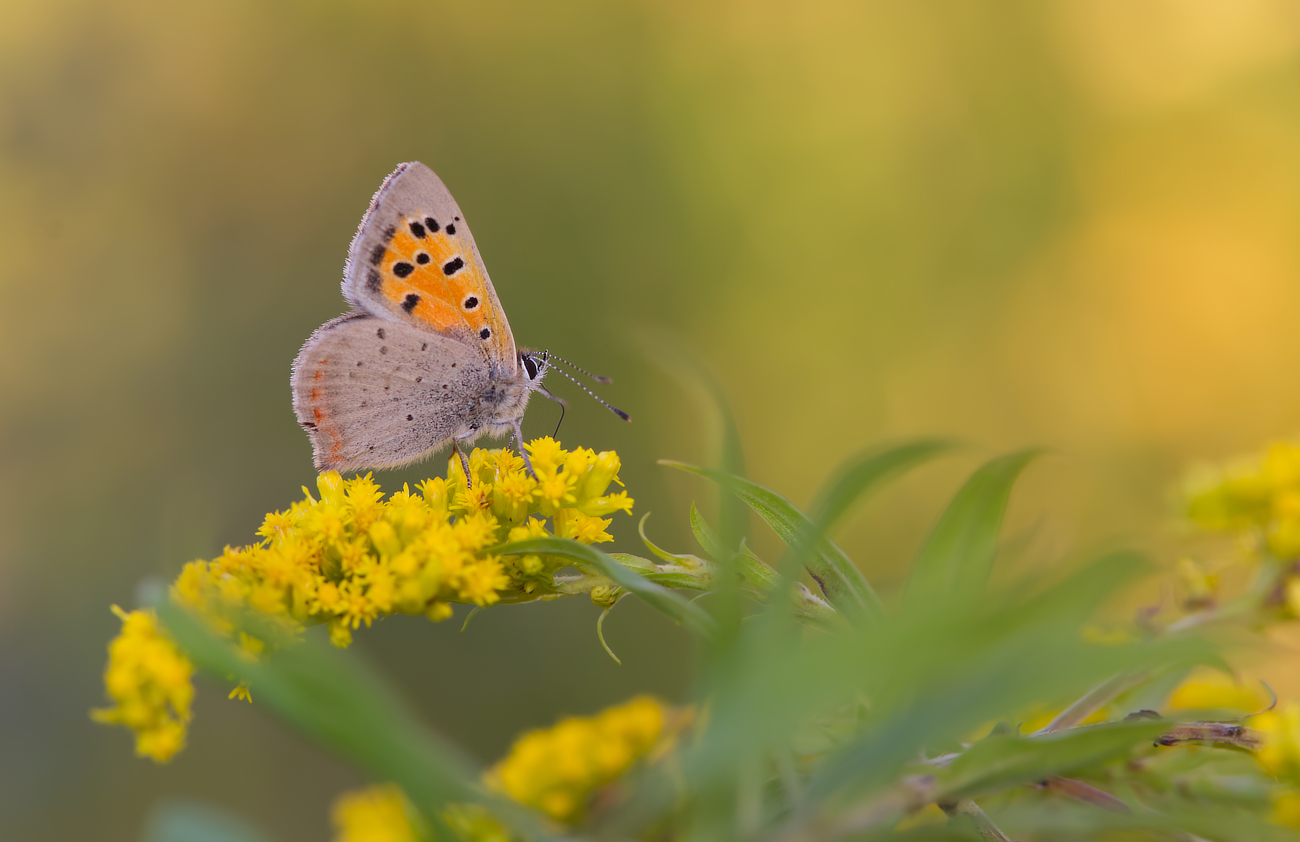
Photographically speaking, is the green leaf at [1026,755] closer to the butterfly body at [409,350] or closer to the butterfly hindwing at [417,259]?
the butterfly body at [409,350]

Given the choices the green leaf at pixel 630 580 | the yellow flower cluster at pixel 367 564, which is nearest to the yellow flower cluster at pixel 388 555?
the yellow flower cluster at pixel 367 564

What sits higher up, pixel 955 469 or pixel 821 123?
pixel 821 123

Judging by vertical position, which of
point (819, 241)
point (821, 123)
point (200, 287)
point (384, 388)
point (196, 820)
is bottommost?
point (196, 820)

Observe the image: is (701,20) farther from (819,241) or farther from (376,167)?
(376,167)

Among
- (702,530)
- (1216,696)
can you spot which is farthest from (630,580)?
(1216,696)

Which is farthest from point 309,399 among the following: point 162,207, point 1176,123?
point 1176,123

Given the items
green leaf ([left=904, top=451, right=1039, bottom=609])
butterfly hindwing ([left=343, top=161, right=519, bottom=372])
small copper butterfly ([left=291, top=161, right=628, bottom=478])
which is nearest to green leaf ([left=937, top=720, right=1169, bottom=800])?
green leaf ([left=904, top=451, right=1039, bottom=609])

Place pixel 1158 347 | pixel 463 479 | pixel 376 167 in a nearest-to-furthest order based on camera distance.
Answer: pixel 463 479 < pixel 1158 347 < pixel 376 167

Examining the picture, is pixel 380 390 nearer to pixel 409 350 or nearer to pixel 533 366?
pixel 409 350
